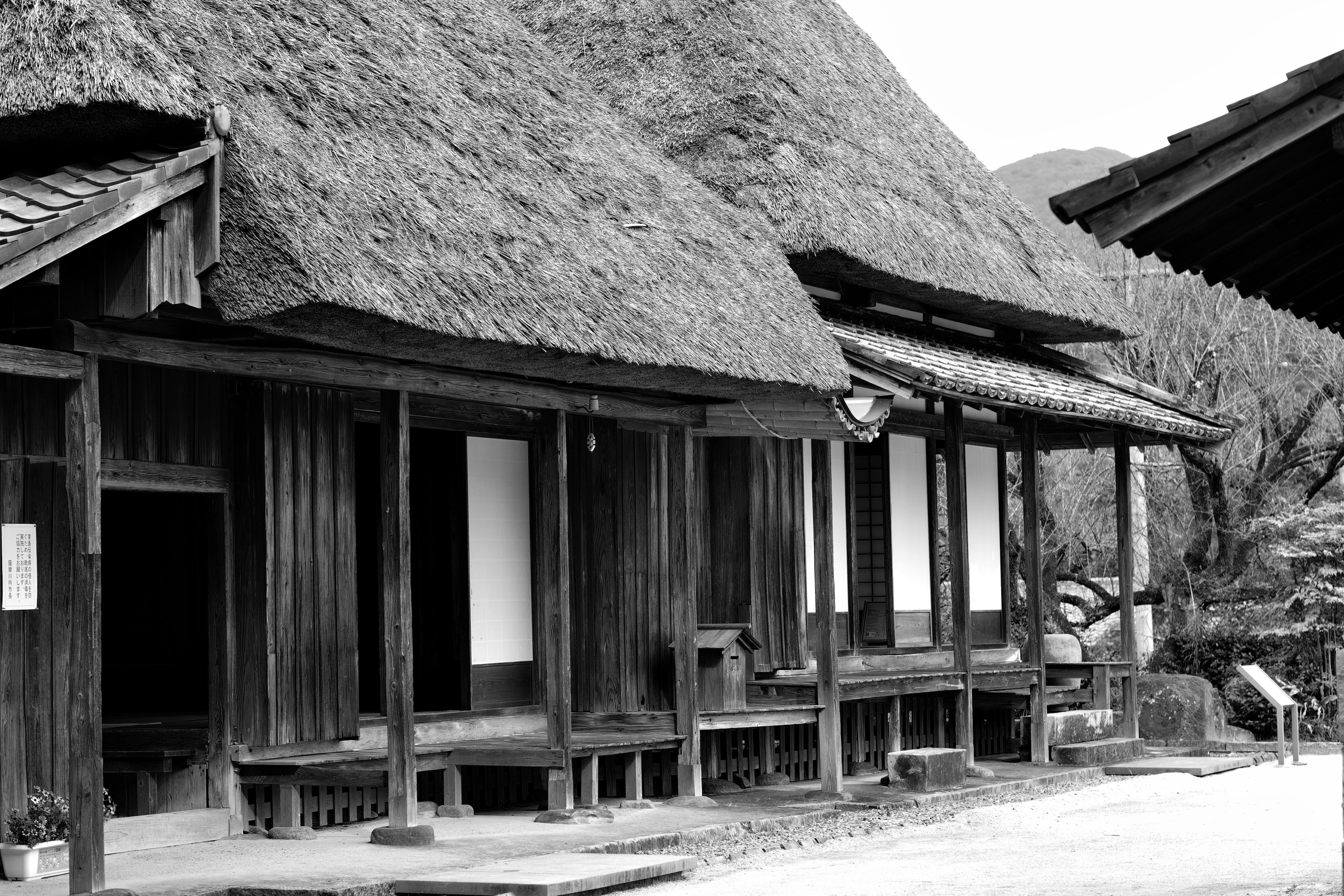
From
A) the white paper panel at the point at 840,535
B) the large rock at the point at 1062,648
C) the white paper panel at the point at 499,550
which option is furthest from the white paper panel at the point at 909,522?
the white paper panel at the point at 499,550

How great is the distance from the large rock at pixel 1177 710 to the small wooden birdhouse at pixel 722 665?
654 cm

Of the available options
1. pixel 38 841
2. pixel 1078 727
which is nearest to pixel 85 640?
pixel 38 841

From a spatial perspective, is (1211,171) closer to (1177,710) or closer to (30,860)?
(30,860)

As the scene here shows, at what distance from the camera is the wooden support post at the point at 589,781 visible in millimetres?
10836

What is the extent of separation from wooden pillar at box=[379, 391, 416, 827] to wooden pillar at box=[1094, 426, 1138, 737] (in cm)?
876

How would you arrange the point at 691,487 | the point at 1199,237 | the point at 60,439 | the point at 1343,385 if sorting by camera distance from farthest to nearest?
1. the point at 1343,385
2. the point at 691,487
3. the point at 60,439
4. the point at 1199,237

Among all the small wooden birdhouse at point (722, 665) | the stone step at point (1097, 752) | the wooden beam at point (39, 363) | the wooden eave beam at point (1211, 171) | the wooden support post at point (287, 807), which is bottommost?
the stone step at point (1097, 752)

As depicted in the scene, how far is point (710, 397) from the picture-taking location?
460 inches

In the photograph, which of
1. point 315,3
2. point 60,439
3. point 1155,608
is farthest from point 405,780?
point 1155,608

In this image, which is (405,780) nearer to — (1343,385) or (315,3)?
(315,3)

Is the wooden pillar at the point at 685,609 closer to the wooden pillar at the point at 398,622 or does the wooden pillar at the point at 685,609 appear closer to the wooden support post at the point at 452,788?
the wooden support post at the point at 452,788

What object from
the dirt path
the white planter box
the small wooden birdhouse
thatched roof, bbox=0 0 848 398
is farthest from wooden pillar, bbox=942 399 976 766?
the white planter box

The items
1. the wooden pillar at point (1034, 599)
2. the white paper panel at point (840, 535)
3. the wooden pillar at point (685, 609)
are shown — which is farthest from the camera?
the wooden pillar at point (1034, 599)

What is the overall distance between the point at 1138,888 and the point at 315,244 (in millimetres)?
4932
